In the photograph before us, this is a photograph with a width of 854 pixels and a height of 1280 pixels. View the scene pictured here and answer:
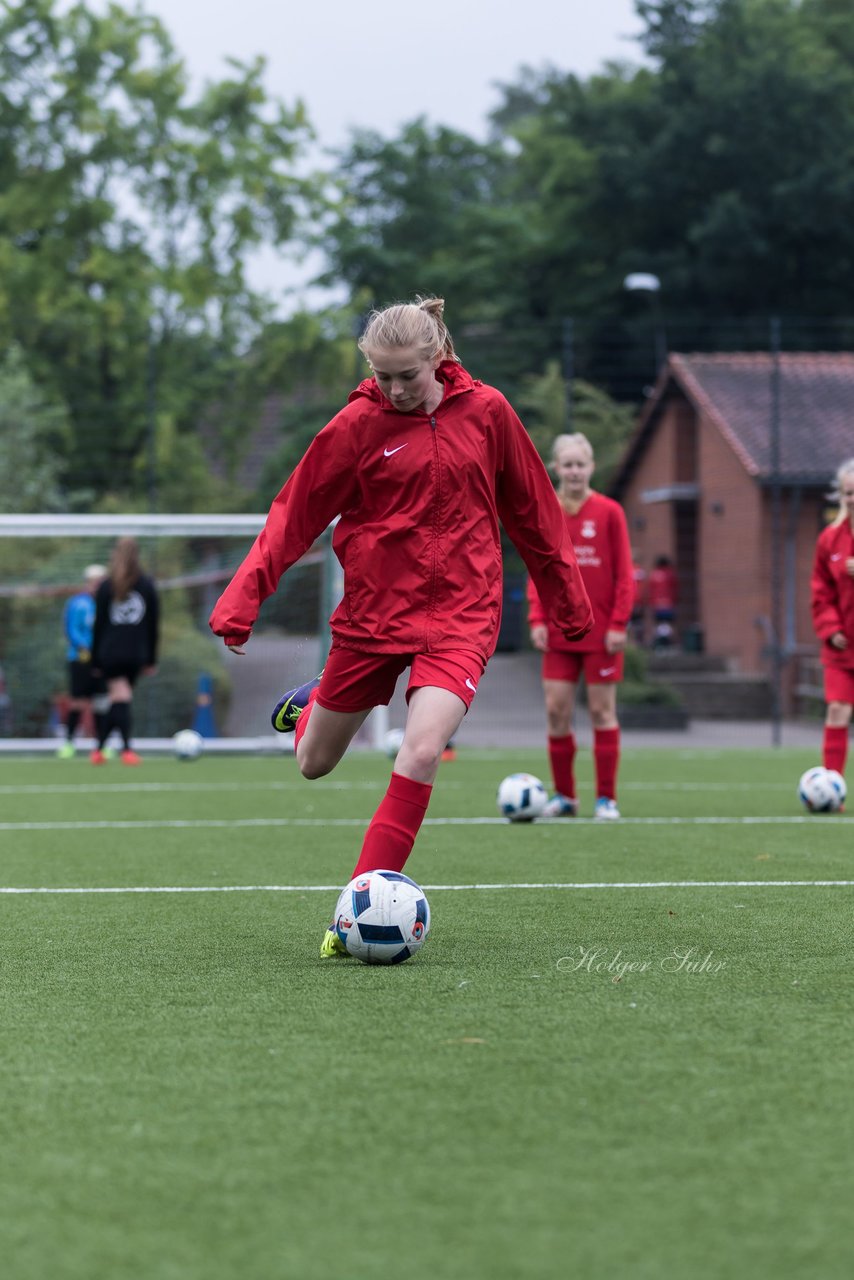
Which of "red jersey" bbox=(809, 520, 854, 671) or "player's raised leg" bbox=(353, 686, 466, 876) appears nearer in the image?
"player's raised leg" bbox=(353, 686, 466, 876)

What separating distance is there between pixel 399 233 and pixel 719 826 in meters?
36.1

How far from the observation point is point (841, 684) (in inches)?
398

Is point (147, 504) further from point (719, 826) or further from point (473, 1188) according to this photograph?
point (473, 1188)

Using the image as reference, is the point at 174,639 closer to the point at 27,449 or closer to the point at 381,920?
the point at 27,449

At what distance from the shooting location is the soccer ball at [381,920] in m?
4.77

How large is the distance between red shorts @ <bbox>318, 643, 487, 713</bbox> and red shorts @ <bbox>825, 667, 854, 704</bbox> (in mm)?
5242

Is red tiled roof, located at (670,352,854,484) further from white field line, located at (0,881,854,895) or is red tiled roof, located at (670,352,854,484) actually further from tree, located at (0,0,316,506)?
white field line, located at (0,881,854,895)

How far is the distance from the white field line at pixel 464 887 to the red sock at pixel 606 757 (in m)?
2.99

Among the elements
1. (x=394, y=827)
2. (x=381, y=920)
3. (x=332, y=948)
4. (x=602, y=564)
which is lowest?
(x=332, y=948)

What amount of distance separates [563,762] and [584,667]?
22.9 inches

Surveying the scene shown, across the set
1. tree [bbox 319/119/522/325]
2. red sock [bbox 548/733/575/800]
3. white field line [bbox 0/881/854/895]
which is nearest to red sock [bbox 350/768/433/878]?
white field line [bbox 0/881/854/895]

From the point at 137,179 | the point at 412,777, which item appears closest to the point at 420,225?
the point at 137,179

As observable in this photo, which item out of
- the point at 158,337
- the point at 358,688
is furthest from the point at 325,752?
the point at 158,337

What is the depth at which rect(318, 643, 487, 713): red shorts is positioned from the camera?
5.06 m
